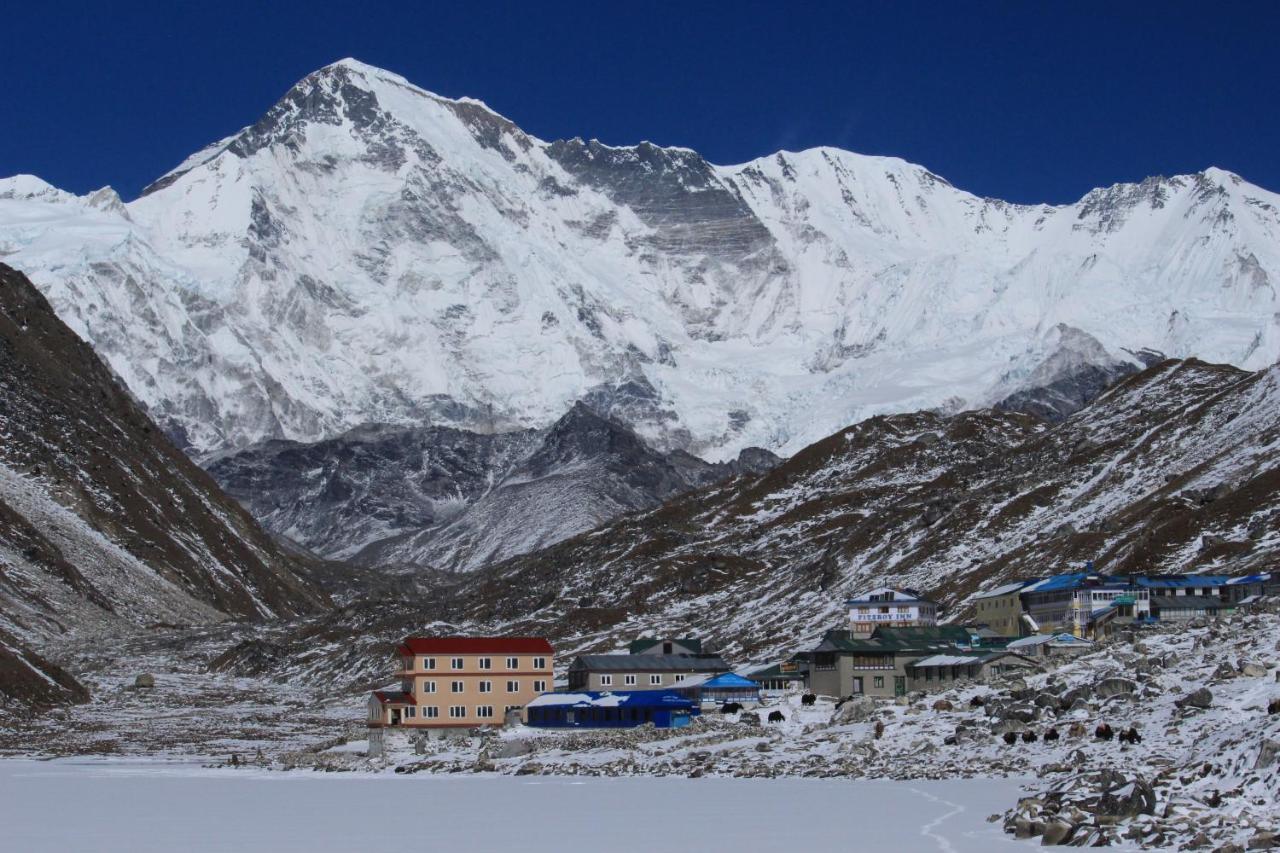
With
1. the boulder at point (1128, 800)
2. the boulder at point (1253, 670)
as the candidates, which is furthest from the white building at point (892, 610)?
the boulder at point (1128, 800)

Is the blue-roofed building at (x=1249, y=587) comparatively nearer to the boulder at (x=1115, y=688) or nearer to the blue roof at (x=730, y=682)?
the blue roof at (x=730, y=682)

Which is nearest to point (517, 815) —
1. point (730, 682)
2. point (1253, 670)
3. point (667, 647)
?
point (1253, 670)

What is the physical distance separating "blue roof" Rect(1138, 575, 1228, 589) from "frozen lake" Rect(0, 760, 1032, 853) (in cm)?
7289

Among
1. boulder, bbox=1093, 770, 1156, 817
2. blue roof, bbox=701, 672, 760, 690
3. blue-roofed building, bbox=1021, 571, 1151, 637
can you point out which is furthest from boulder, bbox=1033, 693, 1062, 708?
blue-roofed building, bbox=1021, 571, 1151, 637

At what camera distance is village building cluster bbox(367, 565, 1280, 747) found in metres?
136

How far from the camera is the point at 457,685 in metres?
147

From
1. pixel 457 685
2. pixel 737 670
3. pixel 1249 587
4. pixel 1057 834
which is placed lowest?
pixel 1057 834

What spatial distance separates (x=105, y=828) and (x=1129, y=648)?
56365mm

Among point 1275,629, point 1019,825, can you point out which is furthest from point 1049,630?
point 1019,825

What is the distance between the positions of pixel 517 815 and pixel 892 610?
374 ft

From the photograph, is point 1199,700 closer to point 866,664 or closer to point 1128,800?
point 1128,800

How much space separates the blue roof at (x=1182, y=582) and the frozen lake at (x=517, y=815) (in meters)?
72.9

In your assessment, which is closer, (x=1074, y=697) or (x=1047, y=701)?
(x=1074, y=697)

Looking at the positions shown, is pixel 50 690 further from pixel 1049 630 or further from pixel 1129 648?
pixel 1129 648
